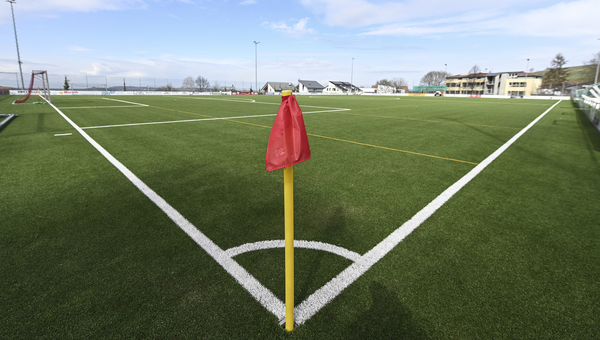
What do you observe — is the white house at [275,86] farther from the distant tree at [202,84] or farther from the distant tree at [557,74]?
the distant tree at [557,74]

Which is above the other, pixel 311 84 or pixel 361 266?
pixel 311 84

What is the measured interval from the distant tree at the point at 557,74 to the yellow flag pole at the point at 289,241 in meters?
118

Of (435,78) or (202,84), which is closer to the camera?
(202,84)

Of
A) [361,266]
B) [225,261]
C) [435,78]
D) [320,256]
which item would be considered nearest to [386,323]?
[361,266]

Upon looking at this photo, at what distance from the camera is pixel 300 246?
2885 mm

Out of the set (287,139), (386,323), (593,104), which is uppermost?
(593,104)

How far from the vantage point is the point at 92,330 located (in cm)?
189

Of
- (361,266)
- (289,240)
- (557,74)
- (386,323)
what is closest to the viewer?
(289,240)

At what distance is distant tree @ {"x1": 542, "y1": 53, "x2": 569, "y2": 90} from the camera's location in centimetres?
8844

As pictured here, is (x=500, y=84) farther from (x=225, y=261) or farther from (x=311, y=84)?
(x=225, y=261)

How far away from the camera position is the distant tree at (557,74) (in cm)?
8844

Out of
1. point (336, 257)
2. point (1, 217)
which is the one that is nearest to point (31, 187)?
point (1, 217)

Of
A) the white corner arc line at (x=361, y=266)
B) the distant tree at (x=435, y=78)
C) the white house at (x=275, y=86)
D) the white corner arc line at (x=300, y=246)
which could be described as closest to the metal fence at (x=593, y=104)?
the white corner arc line at (x=361, y=266)

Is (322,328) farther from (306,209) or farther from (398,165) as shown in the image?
(398,165)
